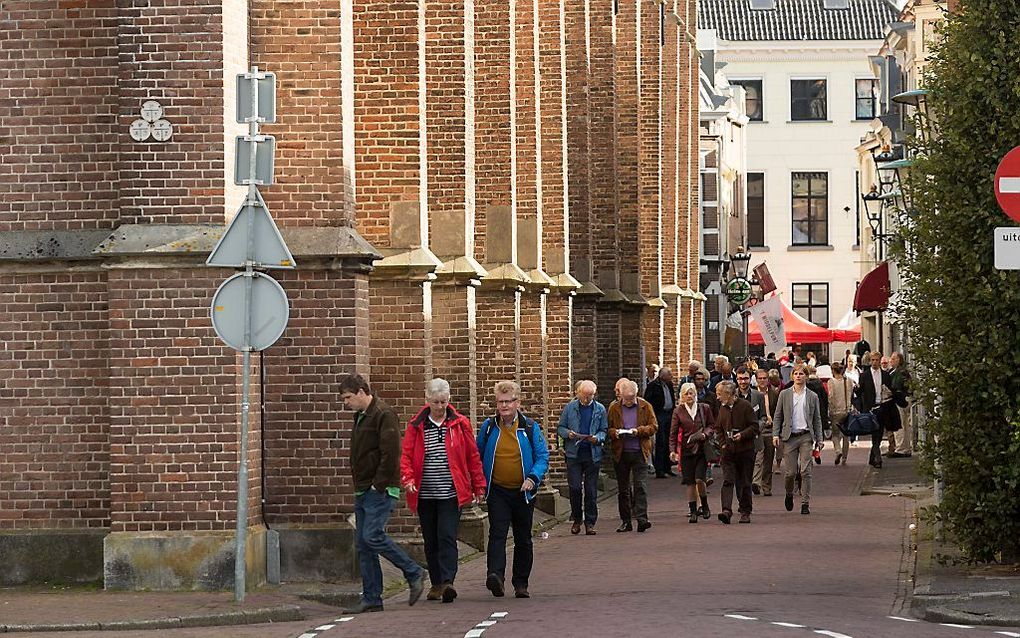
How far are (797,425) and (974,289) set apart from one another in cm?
831

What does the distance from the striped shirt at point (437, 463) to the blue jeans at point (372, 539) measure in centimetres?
41

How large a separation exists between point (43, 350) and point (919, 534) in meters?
9.49

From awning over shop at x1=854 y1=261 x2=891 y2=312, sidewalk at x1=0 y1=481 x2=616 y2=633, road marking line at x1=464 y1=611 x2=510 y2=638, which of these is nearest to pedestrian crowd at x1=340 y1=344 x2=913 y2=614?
sidewalk at x1=0 y1=481 x2=616 y2=633

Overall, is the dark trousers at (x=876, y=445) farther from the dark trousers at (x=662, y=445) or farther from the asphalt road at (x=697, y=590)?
the asphalt road at (x=697, y=590)

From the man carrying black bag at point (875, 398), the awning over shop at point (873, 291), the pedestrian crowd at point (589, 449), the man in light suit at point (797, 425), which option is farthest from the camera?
the awning over shop at point (873, 291)

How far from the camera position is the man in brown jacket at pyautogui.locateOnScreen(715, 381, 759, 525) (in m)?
24.0

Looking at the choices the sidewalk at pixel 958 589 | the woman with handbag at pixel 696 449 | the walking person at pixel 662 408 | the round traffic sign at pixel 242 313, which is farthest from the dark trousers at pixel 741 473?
the walking person at pixel 662 408

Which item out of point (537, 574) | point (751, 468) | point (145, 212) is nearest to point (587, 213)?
point (751, 468)

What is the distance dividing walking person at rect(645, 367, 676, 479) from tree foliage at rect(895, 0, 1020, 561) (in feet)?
56.1

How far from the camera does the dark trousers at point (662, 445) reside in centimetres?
3491

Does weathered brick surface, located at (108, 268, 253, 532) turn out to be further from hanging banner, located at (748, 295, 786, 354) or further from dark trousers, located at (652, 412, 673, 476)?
hanging banner, located at (748, 295, 786, 354)

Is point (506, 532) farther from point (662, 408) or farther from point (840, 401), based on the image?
point (840, 401)

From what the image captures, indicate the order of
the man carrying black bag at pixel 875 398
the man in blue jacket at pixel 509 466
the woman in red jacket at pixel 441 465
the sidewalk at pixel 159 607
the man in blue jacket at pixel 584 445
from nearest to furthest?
1. the sidewalk at pixel 159 607
2. the woman in red jacket at pixel 441 465
3. the man in blue jacket at pixel 509 466
4. the man in blue jacket at pixel 584 445
5. the man carrying black bag at pixel 875 398

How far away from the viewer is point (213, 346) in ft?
54.3
